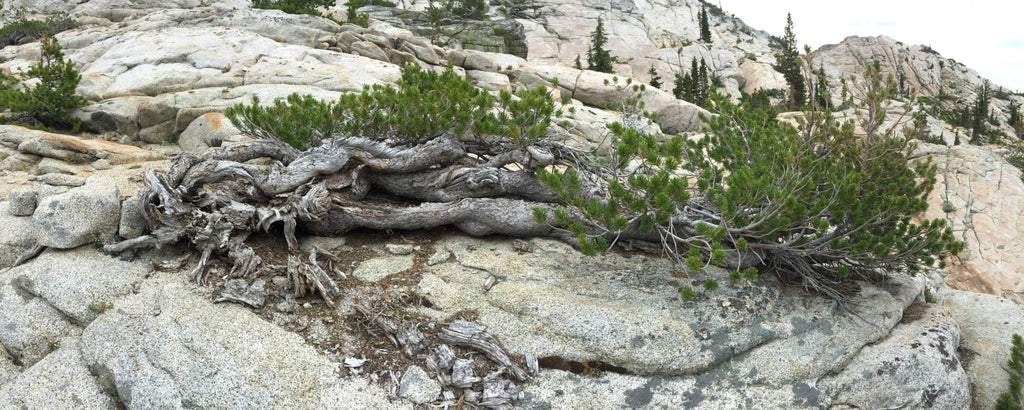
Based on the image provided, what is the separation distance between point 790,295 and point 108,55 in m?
26.0

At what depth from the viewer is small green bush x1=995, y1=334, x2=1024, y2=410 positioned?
22.7 ft

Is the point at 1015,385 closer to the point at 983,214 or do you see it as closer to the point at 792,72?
the point at 983,214

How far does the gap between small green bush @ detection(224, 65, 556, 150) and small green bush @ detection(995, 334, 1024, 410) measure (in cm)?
711

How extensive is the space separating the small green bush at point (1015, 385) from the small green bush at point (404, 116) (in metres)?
7.11

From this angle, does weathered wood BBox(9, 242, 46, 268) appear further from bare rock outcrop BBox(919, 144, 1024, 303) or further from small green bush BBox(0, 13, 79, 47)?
small green bush BBox(0, 13, 79, 47)

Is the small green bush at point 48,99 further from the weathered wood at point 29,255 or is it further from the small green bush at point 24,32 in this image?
the small green bush at point 24,32

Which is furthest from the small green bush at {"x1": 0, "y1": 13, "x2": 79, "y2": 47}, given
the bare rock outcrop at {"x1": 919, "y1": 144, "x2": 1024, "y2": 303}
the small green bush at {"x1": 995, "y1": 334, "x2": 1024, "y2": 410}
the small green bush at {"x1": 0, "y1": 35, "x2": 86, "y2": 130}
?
the bare rock outcrop at {"x1": 919, "y1": 144, "x2": 1024, "y2": 303}

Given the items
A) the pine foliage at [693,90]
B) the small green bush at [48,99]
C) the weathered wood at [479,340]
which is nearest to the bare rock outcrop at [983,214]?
the weathered wood at [479,340]

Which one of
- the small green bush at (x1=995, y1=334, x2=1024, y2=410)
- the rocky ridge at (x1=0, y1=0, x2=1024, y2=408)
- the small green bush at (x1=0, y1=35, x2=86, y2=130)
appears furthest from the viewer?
the small green bush at (x1=0, y1=35, x2=86, y2=130)

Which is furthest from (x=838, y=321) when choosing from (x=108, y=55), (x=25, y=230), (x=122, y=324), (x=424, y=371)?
(x=108, y=55)

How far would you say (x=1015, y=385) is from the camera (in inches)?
276

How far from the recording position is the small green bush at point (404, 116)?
8250 millimetres

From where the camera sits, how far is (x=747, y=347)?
22.0 ft

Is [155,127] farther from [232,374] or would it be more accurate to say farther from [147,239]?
[232,374]
